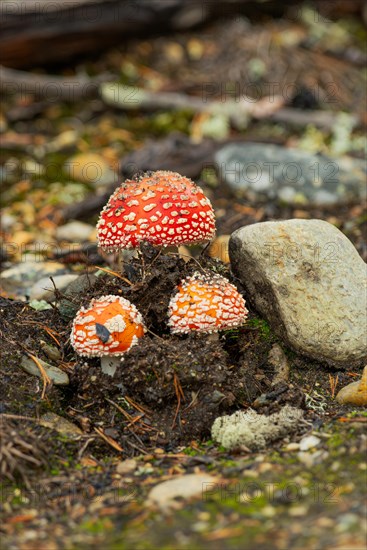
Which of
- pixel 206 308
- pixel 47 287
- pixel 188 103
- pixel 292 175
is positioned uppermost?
pixel 206 308

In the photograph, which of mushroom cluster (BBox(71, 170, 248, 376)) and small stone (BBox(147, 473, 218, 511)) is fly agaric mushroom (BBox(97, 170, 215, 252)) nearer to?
mushroom cluster (BBox(71, 170, 248, 376))

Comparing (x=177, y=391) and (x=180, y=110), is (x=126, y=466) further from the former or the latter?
(x=180, y=110)

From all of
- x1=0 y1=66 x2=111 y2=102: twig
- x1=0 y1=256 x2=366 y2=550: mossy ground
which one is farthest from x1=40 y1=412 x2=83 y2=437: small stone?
x1=0 y1=66 x2=111 y2=102: twig

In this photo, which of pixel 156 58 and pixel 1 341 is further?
pixel 156 58

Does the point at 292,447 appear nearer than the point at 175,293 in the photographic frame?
Yes

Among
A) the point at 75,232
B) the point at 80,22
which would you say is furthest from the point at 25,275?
the point at 80,22

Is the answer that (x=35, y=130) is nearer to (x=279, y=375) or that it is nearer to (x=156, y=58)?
(x=156, y=58)

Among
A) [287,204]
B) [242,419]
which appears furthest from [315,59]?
[242,419]
